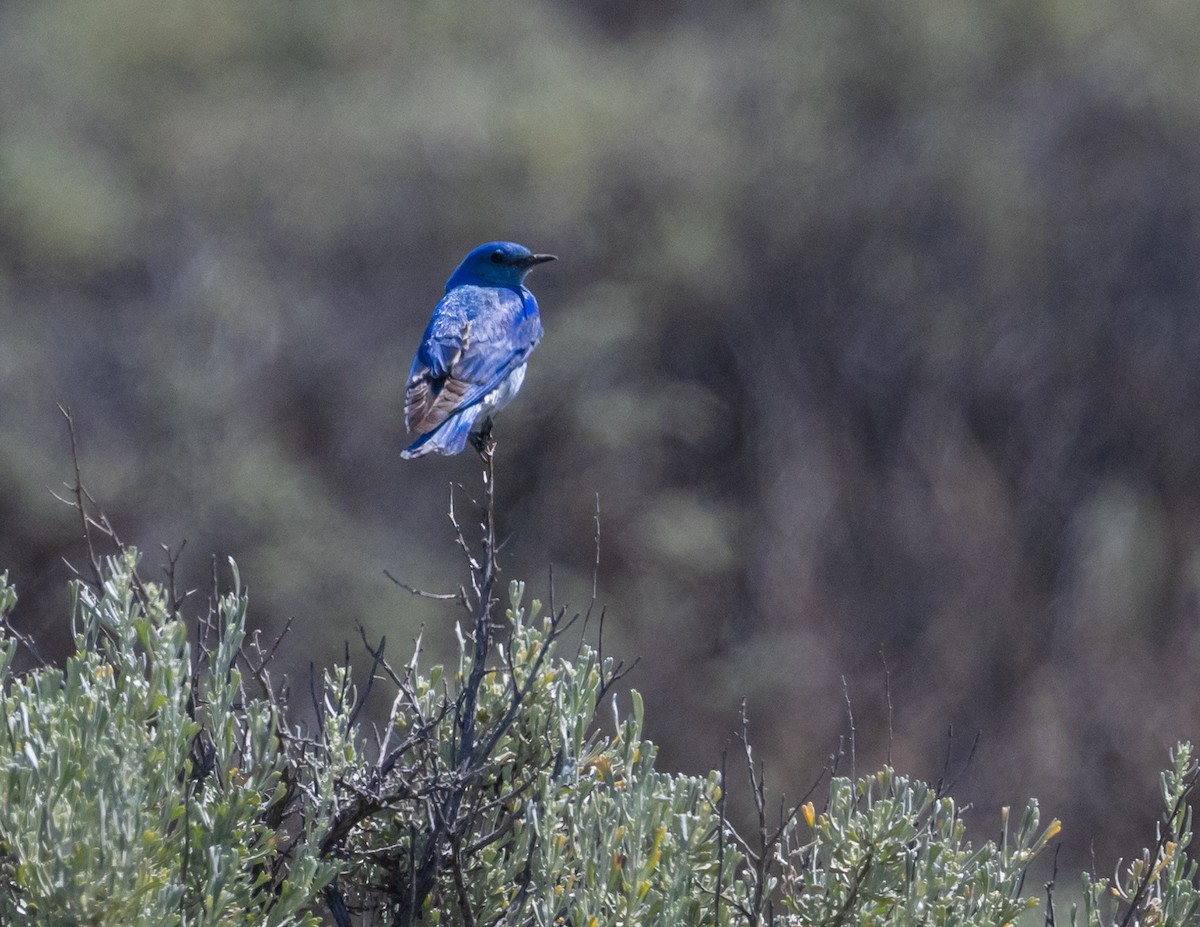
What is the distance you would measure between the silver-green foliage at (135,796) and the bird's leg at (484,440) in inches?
43.8

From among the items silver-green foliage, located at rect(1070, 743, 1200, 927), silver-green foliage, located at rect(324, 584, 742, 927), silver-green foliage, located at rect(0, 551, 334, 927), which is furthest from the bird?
silver-green foliage, located at rect(1070, 743, 1200, 927)

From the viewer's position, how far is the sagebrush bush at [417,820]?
2.93m

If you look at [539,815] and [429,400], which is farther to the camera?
[429,400]

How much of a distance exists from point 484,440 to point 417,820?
185 centimetres

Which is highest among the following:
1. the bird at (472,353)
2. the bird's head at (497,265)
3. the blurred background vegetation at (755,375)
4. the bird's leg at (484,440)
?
the blurred background vegetation at (755,375)

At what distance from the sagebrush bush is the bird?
4.32ft

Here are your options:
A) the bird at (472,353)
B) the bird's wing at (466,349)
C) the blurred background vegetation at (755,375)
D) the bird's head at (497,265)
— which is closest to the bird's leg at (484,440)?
the bird at (472,353)

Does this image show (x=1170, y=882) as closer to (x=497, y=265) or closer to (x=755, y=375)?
(x=497, y=265)

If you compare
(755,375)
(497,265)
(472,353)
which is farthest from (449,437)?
(755,375)

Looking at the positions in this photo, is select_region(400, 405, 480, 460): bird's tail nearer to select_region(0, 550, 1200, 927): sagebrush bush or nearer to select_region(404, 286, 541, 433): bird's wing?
select_region(404, 286, 541, 433): bird's wing

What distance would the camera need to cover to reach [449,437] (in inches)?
204

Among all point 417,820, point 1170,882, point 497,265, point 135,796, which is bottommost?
point 135,796

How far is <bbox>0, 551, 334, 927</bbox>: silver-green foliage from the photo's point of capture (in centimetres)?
286

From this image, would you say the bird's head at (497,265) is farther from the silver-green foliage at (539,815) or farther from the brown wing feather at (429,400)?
the silver-green foliage at (539,815)
